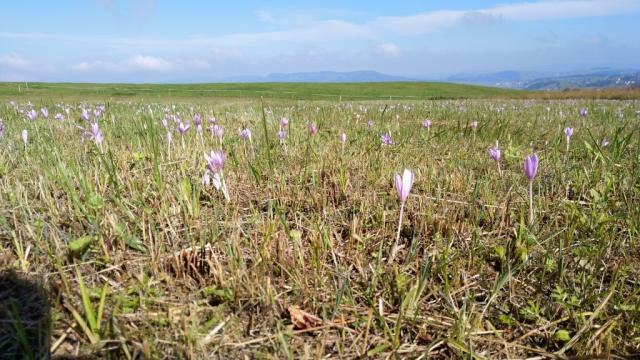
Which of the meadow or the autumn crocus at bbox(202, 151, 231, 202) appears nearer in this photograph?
the meadow

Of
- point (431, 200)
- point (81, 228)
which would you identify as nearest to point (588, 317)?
point (431, 200)

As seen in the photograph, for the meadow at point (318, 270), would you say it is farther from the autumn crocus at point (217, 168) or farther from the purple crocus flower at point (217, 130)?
the purple crocus flower at point (217, 130)

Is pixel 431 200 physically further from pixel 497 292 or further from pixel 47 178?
pixel 47 178

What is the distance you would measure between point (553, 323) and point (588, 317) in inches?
8.0

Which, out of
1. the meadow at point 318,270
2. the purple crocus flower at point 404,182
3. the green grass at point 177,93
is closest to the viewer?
the meadow at point 318,270

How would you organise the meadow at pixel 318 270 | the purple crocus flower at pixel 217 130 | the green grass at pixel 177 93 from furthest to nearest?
the green grass at pixel 177 93
the purple crocus flower at pixel 217 130
the meadow at pixel 318 270

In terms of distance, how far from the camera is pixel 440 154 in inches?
180

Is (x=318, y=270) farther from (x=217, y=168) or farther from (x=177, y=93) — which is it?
(x=177, y=93)

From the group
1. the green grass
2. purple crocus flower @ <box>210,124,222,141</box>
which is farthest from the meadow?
the green grass

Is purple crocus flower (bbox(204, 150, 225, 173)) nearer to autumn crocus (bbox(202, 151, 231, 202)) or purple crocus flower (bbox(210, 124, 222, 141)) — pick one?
autumn crocus (bbox(202, 151, 231, 202))

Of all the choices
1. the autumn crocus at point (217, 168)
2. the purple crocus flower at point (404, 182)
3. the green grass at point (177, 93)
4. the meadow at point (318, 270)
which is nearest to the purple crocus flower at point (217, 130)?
the meadow at point (318, 270)

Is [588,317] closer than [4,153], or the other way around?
[588,317]

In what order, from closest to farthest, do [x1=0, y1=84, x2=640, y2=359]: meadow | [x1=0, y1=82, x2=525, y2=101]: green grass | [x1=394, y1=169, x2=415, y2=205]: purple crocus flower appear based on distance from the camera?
[x1=0, y1=84, x2=640, y2=359]: meadow → [x1=394, y1=169, x2=415, y2=205]: purple crocus flower → [x1=0, y1=82, x2=525, y2=101]: green grass

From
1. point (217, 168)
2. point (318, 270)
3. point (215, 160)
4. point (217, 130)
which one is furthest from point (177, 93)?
point (318, 270)
